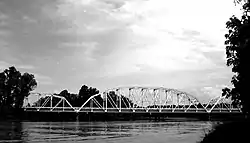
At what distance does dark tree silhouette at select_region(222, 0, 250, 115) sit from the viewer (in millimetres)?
20500

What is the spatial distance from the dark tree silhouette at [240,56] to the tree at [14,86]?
4677 inches

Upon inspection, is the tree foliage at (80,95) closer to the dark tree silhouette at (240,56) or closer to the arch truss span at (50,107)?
the arch truss span at (50,107)

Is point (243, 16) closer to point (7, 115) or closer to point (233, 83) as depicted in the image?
point (233, 83)

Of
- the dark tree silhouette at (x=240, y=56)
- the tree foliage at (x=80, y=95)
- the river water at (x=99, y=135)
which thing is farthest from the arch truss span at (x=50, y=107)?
the dark tree silhouette at (x=240, y=56)

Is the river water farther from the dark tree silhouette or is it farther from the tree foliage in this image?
the tree foliage

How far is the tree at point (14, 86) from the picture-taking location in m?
132

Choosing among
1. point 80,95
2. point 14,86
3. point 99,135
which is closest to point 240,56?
point 99,135

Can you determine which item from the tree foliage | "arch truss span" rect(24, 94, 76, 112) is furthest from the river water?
the tree foliage

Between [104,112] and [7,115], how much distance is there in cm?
5386

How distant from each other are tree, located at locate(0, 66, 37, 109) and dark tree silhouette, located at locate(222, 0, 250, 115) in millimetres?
118787

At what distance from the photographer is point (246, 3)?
816 inches

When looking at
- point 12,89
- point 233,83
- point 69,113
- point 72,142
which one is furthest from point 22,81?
point 233,83

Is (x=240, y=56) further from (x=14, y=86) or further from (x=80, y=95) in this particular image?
(x=80, y=95)

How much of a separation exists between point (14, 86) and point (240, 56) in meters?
123
